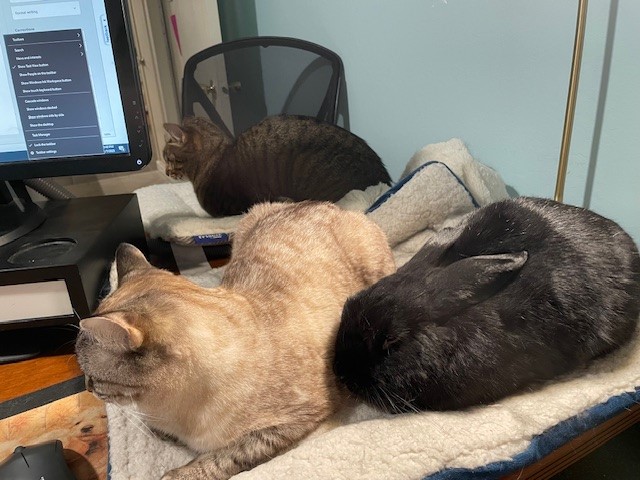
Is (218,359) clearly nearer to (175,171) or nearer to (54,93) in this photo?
(54,93)

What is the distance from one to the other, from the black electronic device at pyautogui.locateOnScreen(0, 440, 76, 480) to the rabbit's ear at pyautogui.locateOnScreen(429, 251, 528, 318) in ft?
1.73

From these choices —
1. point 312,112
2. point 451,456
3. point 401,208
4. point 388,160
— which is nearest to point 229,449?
point 451,456

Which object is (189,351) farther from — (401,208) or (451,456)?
(401,208)

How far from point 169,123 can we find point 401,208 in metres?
1.03

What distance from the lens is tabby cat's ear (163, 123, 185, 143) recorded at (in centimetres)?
178

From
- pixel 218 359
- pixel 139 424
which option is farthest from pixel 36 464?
pixel 218 359

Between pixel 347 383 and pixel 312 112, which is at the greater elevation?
pixel 312 112

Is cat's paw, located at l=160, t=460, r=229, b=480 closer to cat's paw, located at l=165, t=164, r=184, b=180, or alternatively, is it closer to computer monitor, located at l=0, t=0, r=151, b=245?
computer monitor, located at l=0, t=0, r=151, b=245

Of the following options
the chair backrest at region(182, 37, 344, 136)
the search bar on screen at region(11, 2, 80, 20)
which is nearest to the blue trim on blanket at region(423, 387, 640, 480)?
the search bar on screen at region(11, 2, 80, 20)

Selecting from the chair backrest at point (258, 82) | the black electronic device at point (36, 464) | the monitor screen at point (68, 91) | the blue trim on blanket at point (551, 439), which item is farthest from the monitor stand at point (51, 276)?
the chair backrest at point (258, 82)

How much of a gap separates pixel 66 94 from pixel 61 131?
73 mm

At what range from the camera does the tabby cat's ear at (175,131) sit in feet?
5.84

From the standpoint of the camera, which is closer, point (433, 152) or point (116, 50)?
point (116, 50)

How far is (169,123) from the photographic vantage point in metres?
1.83
